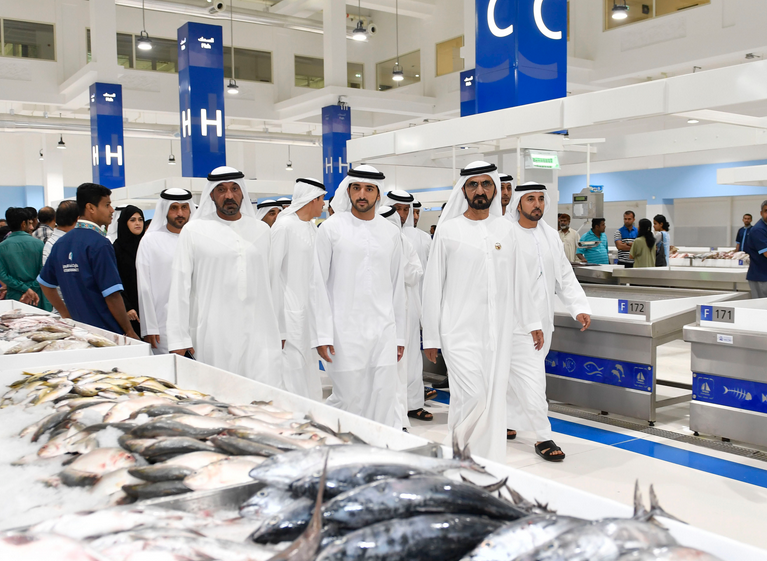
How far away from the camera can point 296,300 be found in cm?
498

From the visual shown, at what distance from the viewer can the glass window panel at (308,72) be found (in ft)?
60.2

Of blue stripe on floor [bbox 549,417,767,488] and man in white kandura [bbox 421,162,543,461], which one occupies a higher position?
man in white kandura [bbox 421,162,543,461]

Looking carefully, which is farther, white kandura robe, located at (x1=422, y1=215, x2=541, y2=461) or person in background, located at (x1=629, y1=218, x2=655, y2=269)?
person in background, located at (x1=629, y1=218, x2=655, y2=269)

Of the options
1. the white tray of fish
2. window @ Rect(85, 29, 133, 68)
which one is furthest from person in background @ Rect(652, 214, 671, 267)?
window @ Rect(85, 29, 133, 68)

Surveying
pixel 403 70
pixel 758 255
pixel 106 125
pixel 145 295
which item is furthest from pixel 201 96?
pixel 403 70

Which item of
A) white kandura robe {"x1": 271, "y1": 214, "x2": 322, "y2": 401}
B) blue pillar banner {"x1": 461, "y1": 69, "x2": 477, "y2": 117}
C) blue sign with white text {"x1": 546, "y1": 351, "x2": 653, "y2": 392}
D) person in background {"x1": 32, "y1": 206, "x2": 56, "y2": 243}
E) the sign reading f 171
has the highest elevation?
blue pillar banner {"x1": 461, "y1": 69, "x2": 477, "y2": 117}

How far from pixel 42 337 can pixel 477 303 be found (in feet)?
7.09

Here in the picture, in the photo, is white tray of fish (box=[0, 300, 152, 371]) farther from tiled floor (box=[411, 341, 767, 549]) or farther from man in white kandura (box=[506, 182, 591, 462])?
tiled floor (box=[411, 341, 767, 549])

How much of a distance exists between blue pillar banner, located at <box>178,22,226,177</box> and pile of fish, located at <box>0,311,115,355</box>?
22.0 ft

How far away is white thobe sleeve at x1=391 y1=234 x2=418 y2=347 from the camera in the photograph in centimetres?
403

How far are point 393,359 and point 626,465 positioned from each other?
149 cm

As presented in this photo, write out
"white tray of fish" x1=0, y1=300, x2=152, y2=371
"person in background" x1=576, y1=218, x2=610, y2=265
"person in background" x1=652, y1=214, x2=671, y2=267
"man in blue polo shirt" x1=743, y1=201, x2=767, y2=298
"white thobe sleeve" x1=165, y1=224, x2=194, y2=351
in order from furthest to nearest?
"person in background" x1=652, y1=214, x2=671, y2=267 < "person in background" x1=576, y1=218, x2=610, y2=265 < "man in blue polo shirt" x1=743, y1=201, x2=767, y2=298 < "white thobe sleeve" x1=165, y1=224, x2=194, y2=351 < "white tray of fish" x1=0, y1=300, x2=152, y2=371

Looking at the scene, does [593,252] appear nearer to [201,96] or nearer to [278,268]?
[201,96]

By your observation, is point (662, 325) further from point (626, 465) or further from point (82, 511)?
point (82, 511)
